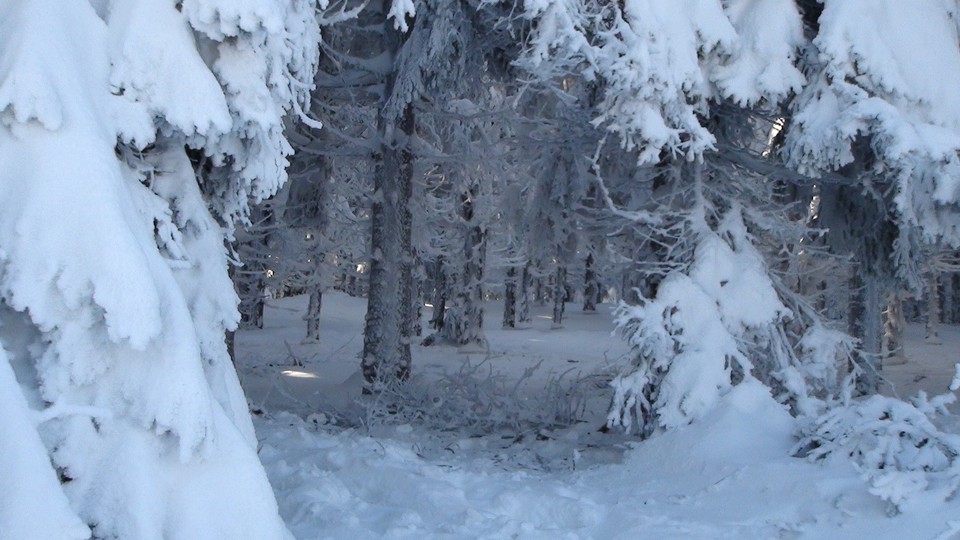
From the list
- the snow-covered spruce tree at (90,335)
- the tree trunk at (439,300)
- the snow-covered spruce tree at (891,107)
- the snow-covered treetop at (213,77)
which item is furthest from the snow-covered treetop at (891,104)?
the tree trunk at (439,300)

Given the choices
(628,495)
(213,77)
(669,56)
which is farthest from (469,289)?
(213,77)

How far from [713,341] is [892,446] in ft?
7.62

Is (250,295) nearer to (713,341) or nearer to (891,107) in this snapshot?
(713,341)

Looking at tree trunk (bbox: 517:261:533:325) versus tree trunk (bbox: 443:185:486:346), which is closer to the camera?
tree trunk (bbox: 443:185:486:346)

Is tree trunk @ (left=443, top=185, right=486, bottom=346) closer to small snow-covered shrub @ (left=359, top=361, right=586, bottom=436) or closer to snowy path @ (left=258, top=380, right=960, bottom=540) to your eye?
small snow-covered shrub @ (left=359, top=361, right=586, bottom=436)

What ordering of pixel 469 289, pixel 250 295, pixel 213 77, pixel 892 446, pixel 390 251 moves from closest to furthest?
pixel 213 77 < pixel 892 446 < pixel 390 251 < pixel 250 295 < pixel 469 289

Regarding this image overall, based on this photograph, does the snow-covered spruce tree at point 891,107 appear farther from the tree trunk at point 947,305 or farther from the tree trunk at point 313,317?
the tree trunk at point 947,305

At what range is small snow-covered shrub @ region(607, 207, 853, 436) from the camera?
720cm

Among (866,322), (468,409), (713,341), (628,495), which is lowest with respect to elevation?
(468,409)

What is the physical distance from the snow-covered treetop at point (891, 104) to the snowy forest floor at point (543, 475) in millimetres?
2492

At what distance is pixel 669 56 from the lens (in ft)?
24.5

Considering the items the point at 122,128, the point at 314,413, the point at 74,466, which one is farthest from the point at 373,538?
the point at 314,413

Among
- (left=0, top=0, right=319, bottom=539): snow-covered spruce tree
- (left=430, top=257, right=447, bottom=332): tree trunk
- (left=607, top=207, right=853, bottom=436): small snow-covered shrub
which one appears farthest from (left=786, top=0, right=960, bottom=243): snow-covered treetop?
(left=430, top=257, right=447, bottom=332): tree trunk

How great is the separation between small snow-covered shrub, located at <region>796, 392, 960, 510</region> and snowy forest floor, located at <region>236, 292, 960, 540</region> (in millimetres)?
118
